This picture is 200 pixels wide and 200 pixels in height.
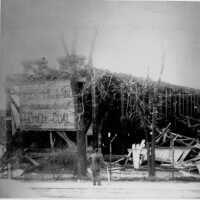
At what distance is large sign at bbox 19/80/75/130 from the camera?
13.1ft

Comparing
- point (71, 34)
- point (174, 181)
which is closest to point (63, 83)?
point (71, 34)

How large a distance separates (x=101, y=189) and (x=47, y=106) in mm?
1016

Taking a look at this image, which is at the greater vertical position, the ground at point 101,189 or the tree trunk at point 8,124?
the tree trunk at point 8,124

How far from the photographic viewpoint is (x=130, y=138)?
12.9 feet

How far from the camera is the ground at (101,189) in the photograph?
3.88 m

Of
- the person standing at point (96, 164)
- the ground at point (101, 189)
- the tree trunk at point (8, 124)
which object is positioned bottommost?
the ground at point (101, 189)

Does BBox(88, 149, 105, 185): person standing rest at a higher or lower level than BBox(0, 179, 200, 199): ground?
higher

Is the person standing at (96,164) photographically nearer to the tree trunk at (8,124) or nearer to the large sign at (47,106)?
the large sign at (47,106)

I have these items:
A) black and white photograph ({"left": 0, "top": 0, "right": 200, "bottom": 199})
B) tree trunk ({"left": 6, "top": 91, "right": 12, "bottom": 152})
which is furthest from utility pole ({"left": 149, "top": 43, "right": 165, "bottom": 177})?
tree trunk ({"left": 6, "top": 91, "right": 12, "bottom": 152})

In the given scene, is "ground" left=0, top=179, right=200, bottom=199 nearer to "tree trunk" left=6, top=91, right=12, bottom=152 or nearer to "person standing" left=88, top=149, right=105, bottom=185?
"person standing" left=88, top=149, right=105, bottom=185

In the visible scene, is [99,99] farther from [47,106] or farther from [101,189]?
[101,189]

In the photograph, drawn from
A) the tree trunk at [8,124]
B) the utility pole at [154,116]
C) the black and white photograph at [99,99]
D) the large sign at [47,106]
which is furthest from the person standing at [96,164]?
the tree trunk at [8,124]

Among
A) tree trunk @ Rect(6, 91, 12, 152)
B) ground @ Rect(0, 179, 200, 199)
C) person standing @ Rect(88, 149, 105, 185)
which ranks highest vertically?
tree trunk @ Rect(6, 91, 12, 152)

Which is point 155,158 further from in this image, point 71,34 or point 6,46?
point 6,46
